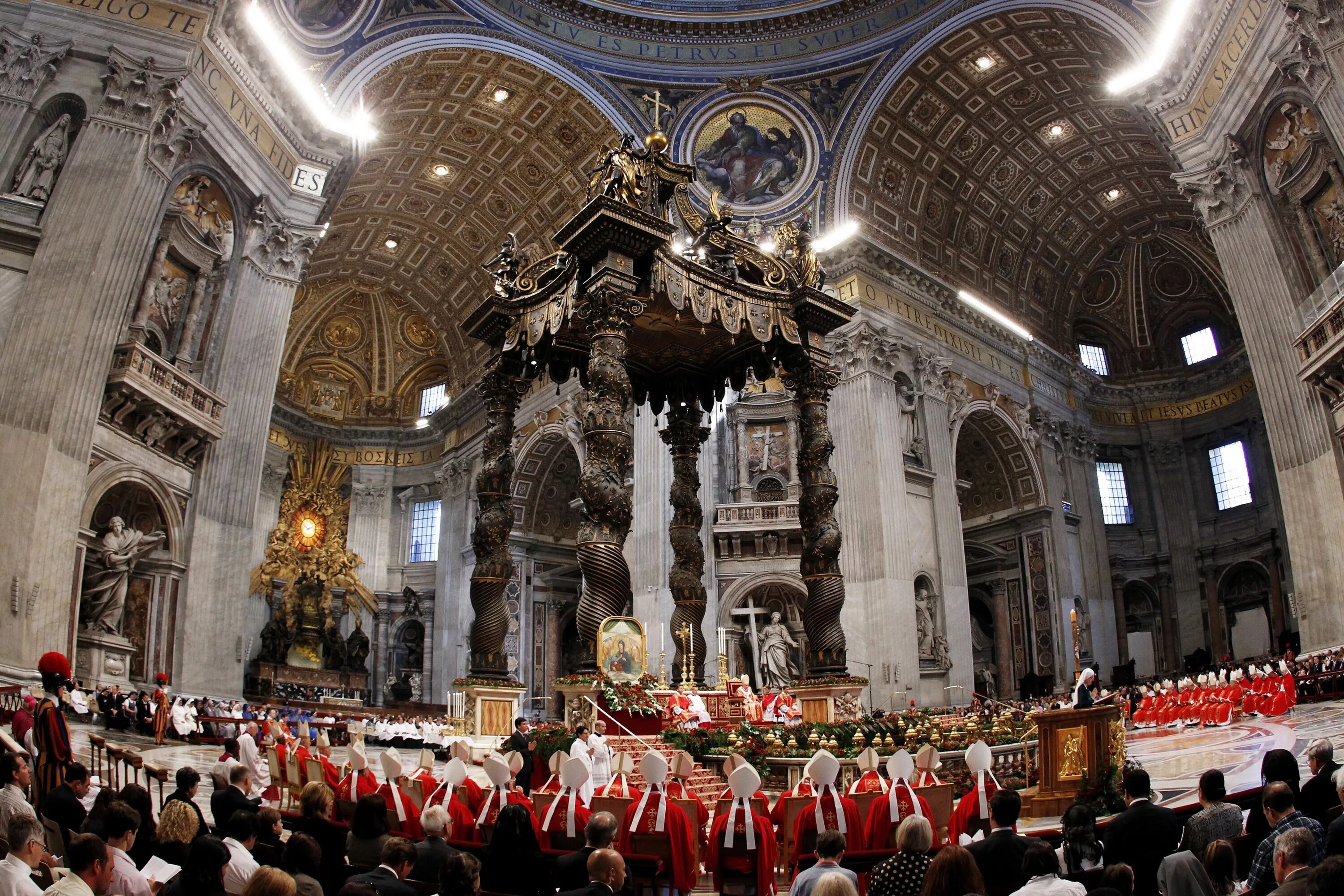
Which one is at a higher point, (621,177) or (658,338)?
(621,177)

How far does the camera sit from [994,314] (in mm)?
23250

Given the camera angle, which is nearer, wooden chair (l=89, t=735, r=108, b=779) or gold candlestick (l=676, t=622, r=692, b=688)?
wooden chair (l=89, t=735, r=108, b=779)

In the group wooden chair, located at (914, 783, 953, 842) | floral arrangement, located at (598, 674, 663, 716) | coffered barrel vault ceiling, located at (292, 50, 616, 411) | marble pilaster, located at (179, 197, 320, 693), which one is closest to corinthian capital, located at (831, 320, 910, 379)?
coffered barrel vault ceiling, located at (292, 50, 616, 411)

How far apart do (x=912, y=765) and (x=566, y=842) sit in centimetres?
192

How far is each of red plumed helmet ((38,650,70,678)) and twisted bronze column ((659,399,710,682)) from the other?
663cm

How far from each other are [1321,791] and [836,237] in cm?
1744

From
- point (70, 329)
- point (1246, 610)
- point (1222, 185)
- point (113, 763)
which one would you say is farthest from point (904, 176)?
point (113, 763)

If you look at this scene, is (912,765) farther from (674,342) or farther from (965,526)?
(965,526)

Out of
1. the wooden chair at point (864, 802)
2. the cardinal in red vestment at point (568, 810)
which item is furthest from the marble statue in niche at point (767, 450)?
the cardinal in red vestment at point (568, 810)

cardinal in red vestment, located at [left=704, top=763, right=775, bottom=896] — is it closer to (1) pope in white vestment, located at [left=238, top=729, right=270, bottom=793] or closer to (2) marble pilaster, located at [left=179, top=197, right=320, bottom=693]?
(1) pope in white vestment, located at [left=238, top=729, right=270, bottom=793]

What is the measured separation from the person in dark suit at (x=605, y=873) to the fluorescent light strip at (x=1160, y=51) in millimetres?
15878

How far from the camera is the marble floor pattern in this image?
6809mm

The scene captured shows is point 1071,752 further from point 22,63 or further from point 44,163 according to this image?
point 22,63

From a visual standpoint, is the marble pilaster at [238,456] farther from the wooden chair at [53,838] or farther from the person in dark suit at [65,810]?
the person in dark suit at [65,810]
